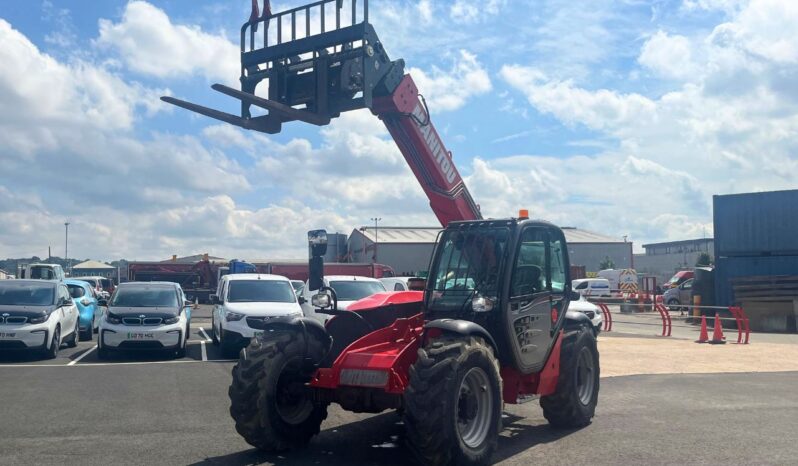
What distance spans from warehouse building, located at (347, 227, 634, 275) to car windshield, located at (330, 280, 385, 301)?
108ft

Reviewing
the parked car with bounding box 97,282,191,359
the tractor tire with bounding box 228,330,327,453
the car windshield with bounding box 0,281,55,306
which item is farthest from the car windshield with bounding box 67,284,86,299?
the tractor tire with bounding box 228,330,327,453

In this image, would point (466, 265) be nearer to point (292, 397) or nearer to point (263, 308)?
point (292, 397)

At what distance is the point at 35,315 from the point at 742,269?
995 inches

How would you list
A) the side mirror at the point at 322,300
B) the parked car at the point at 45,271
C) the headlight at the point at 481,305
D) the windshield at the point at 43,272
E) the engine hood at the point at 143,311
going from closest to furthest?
the headlight at the point at 481,305 → the side mirror at the point at 322,300 → the engine hood at the point at 143,311 → the parked car at the point at 45,271 → the windshield at the point at 43,272

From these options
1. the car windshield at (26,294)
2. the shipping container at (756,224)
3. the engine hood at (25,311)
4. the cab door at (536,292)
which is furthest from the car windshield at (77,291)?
the shipping container at (756,224)

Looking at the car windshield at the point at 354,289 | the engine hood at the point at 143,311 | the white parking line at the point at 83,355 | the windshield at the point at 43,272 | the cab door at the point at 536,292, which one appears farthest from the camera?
the windshield at the point at 43,272

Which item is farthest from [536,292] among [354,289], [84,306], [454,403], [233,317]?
[84,306]

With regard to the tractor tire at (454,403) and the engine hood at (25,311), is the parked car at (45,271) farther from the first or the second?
the tractor tire at (454,403)

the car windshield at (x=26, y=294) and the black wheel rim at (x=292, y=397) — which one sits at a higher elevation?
the car windshield at (x=26, y=294)

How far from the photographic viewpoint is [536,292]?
25.8 feet

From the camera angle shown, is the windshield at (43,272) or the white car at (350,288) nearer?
the white car at (350,288)

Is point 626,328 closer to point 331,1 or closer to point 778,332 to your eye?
point 778,332

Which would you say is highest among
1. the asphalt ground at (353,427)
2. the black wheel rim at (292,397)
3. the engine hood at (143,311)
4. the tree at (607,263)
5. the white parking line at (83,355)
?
the tree at (607,263)

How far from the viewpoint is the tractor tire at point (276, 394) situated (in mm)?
6828
